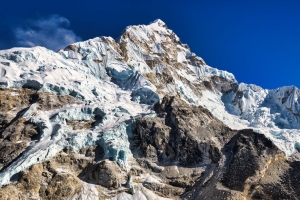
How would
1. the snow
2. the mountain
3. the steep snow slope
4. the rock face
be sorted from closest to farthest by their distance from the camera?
1. the mountain
2. the snow
3. the rock face
4. the steep snow slope

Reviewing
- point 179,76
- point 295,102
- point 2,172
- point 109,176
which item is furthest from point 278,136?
point 2,172

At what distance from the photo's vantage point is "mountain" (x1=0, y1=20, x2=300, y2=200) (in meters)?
55.2

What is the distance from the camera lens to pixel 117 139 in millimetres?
65625

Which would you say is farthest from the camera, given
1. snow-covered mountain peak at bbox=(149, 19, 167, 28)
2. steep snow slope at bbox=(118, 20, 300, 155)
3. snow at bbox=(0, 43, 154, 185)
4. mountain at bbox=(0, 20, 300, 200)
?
snow-covered mountain peak at bbox=(149, 19, 167, 28)

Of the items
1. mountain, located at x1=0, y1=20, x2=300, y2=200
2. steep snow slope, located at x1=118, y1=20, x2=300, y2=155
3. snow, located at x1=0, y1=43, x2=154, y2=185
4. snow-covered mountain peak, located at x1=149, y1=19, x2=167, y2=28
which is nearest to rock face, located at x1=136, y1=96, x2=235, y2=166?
mountain, located at x1=0, y1=20, x2=300, y2=200

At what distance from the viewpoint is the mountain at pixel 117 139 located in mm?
55156

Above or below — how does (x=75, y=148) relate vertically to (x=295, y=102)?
below

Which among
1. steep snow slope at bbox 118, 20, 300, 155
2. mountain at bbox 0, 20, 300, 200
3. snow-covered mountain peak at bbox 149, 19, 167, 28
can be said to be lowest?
mountain at bbox 0, 20, 300, 200

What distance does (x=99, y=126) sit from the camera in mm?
68625

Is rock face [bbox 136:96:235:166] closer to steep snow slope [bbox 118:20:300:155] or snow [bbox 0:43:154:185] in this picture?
snow [bbox 0:43:154:185]

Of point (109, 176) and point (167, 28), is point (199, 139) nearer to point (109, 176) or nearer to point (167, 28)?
point (109, 176)

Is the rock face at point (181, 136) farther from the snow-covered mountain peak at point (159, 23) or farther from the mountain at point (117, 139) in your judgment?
the snow-covered mountain peak at point (159, 23)

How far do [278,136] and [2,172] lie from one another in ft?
201

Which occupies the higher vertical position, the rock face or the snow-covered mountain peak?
the snow-covered mountain peak
